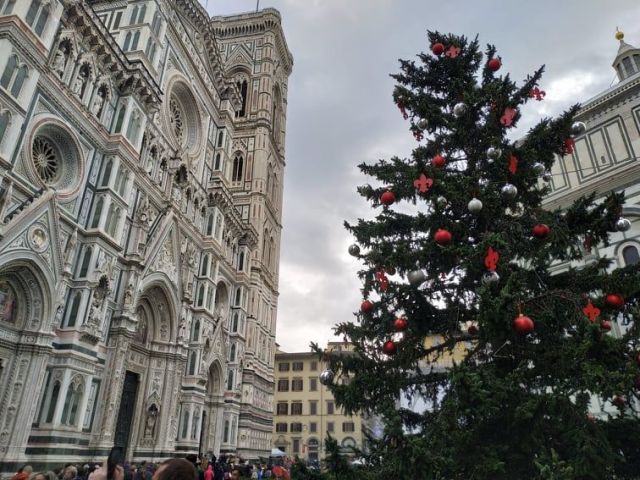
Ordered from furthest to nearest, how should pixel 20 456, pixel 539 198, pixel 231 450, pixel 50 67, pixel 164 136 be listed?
pixel 231 450, pixel 164 136, pixel 50 67, pixel 20 456, pixel 539 198

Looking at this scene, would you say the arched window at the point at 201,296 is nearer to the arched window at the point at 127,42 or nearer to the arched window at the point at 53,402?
the arched window at the point at 53,402

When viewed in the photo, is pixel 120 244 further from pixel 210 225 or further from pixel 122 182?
pixel 210 225

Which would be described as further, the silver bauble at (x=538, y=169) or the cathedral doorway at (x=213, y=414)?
the cathedral doorway at (x=213, y=414)

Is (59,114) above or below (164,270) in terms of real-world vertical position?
above

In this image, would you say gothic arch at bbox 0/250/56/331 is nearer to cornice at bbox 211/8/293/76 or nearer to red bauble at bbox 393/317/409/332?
red bauble at bbox 393/317/409/332

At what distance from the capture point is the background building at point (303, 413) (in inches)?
2172

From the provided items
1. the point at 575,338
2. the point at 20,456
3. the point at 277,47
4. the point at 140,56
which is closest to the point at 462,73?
the point at 575,338

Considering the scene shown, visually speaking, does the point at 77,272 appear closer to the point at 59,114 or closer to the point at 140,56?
the point at 59,114

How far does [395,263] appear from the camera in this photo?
7504 millimetres

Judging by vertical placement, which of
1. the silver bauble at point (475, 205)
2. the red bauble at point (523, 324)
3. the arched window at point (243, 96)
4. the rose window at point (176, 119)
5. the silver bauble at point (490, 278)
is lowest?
the red bauble at point (523, 324)

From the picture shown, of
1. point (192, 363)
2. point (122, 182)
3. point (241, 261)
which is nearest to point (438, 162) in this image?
point (122, 182)

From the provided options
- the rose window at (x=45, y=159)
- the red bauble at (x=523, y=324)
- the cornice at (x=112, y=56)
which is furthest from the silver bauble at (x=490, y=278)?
the cornice at (x=112, y=56)

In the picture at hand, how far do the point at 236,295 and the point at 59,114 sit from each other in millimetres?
17934

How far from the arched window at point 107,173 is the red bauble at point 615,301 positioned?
17.0 m
